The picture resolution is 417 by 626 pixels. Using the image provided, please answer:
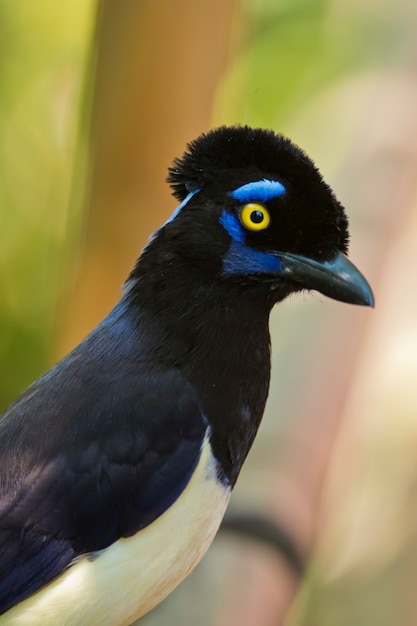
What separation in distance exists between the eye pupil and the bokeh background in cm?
68

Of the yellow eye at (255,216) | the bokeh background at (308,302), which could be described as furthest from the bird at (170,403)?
the bokeh background at (308,302)

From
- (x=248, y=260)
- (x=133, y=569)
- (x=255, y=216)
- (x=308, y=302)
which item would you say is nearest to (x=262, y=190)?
(x=255, y=216)

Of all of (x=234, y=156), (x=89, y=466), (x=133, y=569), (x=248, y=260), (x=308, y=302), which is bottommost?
(x=133, y=569)

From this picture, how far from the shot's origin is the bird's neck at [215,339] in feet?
8.66

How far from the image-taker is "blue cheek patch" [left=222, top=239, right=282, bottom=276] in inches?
103

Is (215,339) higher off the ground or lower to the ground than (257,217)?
lower

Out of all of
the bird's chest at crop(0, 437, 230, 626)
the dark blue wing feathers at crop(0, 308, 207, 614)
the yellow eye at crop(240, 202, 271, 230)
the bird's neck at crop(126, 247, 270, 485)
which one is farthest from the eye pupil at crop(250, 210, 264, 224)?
the bird's chest at crop(0, 437, 230, 626)

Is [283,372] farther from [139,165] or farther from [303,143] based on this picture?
[303,143]

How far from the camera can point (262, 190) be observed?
8.32 ft

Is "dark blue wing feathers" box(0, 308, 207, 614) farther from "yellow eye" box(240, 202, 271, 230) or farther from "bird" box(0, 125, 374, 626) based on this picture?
"yellow eye" box(240, 202, 271, 230)

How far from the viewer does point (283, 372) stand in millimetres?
3201

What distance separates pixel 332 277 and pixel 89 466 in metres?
0.80

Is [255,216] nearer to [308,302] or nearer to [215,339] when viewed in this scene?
[215,339]

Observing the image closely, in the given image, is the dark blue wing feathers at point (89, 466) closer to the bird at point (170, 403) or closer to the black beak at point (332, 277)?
the bird at point (170, 403)
